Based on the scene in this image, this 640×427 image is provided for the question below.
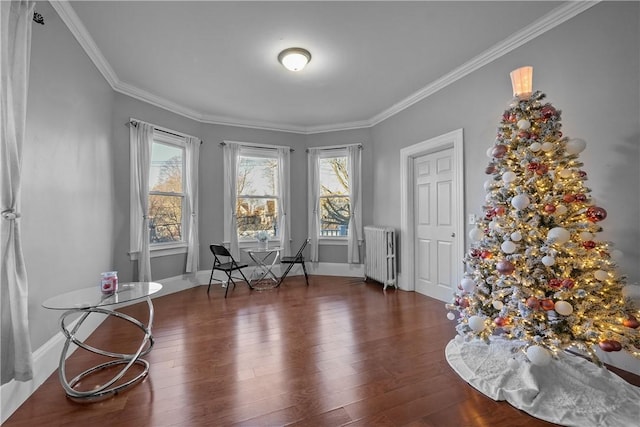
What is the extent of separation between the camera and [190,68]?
3.19 m

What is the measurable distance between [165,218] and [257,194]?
1516 mm

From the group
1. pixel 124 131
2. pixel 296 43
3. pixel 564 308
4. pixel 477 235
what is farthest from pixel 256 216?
pixel 564 308

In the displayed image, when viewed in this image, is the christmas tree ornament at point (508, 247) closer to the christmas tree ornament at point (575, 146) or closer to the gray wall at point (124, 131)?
the christmas tree ornament at point (575, 146)

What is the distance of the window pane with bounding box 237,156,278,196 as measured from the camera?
4.98m

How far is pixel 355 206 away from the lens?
5.02 m

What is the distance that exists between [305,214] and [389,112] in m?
2.30

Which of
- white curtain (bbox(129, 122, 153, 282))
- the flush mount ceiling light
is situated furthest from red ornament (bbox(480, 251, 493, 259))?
white curtain (bbox(129, 122, 153, 282))

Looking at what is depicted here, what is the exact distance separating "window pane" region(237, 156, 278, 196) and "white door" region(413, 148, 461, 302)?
8.14ft

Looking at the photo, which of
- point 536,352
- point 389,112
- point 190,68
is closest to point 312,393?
point 536,352

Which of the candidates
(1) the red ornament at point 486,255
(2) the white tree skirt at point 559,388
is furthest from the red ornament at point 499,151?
(2) the white tree skirt at point 559,388

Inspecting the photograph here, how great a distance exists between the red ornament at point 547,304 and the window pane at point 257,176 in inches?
163

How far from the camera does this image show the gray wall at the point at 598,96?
1.99 metres

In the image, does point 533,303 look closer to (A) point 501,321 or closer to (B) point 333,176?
(A) point 501,321

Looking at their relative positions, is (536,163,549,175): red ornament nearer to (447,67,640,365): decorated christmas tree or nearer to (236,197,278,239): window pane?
(447,67,640,365): decorated christmas tree
